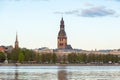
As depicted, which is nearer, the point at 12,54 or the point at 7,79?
the point at 7,79

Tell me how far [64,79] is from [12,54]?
131 m

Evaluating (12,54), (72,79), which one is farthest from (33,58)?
(72,79)

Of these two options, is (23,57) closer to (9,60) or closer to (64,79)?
(9,60)

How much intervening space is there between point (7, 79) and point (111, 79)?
12.4m

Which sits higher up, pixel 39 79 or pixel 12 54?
pixel 12 54

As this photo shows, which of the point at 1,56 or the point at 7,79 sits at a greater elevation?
→ the point at 1,56

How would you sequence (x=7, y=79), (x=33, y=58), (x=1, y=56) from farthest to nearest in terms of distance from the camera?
(x=33, y=58) < (x=1, y=56) < (x=7, y=79)

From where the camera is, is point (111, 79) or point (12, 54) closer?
point (111, 79)

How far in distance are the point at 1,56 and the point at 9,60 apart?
398 inches

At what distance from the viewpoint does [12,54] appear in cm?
18688

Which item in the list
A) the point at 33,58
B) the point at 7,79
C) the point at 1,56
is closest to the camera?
the point at 7,79

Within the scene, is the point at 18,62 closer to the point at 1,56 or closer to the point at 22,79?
the point at 1,56

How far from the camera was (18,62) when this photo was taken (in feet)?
599

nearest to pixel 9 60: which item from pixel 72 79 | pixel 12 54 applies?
pixel 12 54
